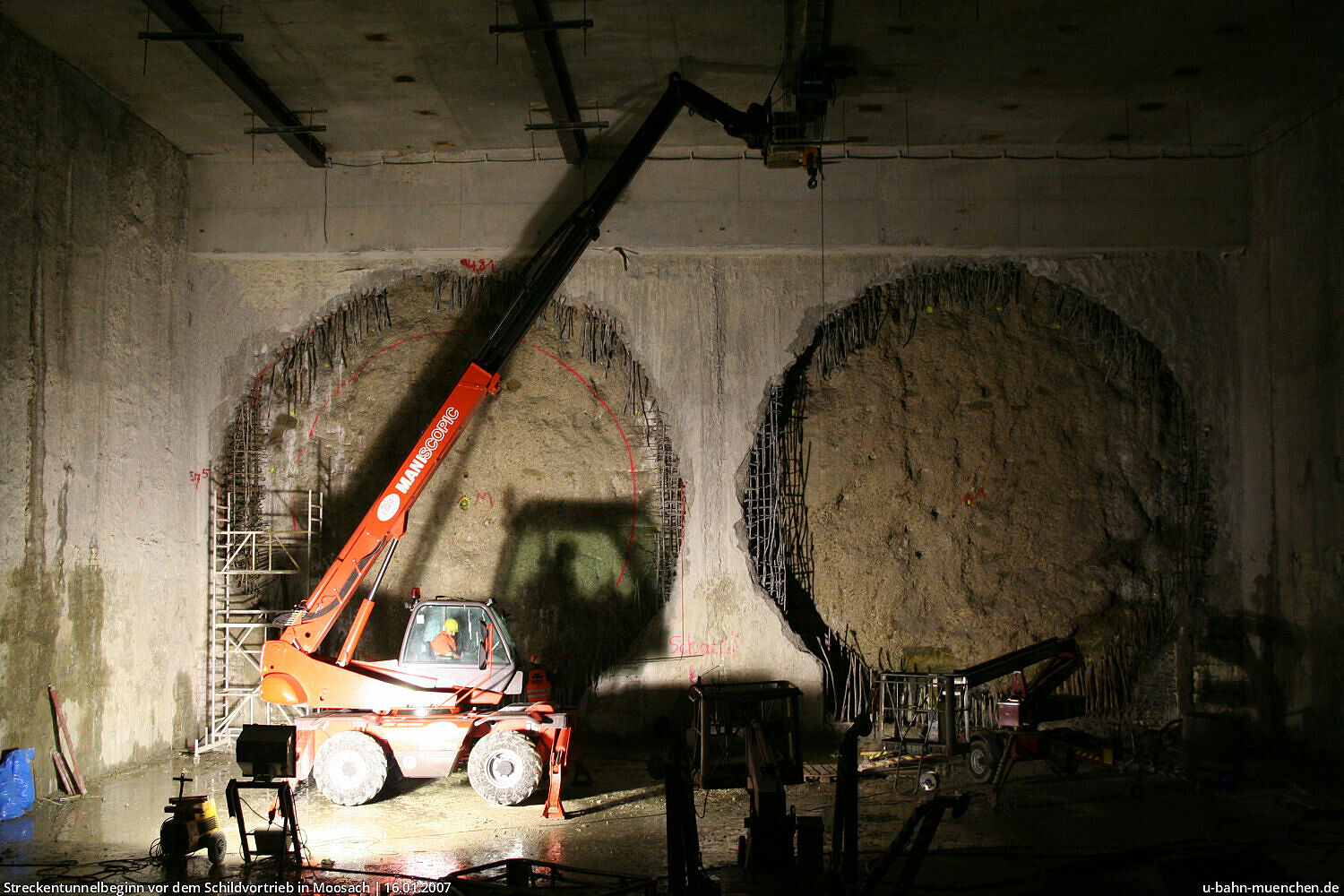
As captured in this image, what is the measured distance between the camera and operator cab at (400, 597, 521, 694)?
6820 mm

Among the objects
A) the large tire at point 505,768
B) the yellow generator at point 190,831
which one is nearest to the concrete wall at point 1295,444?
the large tire at point 505,768

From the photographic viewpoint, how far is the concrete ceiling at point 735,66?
6.67m

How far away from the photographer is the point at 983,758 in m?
7.00

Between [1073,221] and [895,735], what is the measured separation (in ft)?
15.7

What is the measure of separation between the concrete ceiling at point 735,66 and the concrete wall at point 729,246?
0.34 m

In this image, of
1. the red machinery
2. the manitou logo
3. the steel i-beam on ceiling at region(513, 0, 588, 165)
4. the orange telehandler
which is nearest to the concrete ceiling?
the steel i-beam on ceiling at region(513, 0, 588, 165)

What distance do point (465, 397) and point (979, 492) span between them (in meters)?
4.69

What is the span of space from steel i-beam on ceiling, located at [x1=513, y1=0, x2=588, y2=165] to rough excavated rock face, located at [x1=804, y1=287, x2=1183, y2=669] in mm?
3036

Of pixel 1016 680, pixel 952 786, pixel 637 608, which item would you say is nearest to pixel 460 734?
pixel 637 608

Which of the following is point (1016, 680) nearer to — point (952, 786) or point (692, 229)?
point (952, 786)

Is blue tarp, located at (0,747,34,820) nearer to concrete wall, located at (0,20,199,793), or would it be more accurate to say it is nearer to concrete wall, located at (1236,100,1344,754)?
concrete wall, located at (0,20,199,793)

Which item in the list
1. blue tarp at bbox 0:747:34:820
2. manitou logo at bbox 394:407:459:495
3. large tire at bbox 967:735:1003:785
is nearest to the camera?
blue tarp at bbox 0:747:34:820

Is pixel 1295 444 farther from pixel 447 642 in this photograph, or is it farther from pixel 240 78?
pixel 240 78

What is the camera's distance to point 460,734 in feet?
21.5
